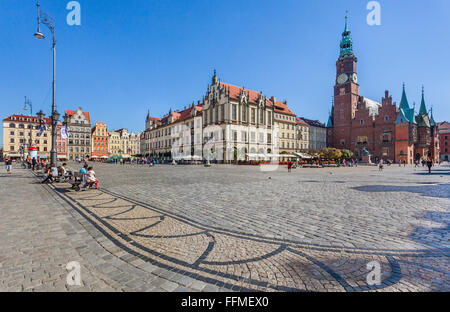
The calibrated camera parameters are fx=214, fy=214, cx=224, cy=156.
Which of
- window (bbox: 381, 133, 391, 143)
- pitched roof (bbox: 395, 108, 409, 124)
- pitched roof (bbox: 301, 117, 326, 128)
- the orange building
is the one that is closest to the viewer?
pitched roof (bbox: 395, 108, 409, 124)

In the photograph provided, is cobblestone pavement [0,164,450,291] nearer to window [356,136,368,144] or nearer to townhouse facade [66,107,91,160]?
window [356,136,368,144]

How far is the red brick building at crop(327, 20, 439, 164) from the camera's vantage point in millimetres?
57188

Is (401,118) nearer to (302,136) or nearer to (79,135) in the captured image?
(302,136)

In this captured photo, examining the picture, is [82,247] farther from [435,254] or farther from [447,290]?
[435,254]

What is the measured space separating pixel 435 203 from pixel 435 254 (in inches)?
208

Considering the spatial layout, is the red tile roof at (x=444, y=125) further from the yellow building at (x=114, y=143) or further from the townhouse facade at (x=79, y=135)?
the townhouse facade at (x=79, y=135)

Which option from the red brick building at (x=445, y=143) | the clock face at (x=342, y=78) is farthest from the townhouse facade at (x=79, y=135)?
the red brick building at (x=445, y=143)

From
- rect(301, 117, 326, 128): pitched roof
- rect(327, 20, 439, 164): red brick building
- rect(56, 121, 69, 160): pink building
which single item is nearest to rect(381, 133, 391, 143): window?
rect(327, 20, 439, 164): red brick building

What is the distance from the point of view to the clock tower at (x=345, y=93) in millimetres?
65875

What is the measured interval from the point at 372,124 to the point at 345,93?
40.8 feet

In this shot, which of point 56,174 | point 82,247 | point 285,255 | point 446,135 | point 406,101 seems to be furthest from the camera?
point 446,135
